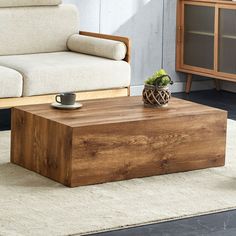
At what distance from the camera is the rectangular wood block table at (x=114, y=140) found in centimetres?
393

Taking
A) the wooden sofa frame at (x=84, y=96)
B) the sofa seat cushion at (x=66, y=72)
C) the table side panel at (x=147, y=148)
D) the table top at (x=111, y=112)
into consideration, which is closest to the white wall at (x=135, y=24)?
the wooden sofa frame at (x=84, y=96)

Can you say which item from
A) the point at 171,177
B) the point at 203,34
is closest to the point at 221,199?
the point at 171,177

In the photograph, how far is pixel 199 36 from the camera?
21.9 feet

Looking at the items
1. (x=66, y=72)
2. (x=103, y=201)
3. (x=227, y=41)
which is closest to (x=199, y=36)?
(x=227, y=41)

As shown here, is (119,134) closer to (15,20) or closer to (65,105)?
(65,105)

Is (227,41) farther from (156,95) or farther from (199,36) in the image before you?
(156,95)

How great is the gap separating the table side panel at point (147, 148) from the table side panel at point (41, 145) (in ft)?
0.19

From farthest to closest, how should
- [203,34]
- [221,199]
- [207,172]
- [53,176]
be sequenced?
[203,34]
[207,172]
[53,176]
[221,199]

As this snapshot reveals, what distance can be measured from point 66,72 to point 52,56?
0.42 meters

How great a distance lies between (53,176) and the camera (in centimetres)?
404

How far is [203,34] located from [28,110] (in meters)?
2.76

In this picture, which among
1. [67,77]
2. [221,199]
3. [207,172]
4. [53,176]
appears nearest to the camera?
[221,199]

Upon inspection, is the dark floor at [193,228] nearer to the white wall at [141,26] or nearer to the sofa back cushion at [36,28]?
the sofa back cushion at [36,28]

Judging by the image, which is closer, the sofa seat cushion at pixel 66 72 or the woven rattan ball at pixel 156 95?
the woven rattan ball at pixel 156 95
